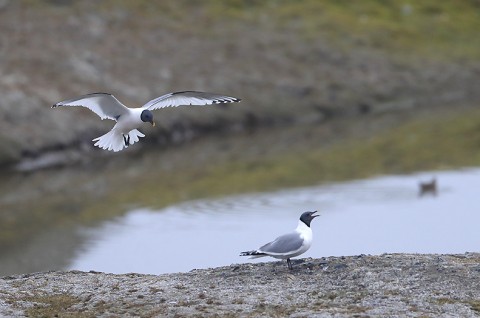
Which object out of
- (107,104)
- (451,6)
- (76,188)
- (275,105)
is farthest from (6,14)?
(107,104)

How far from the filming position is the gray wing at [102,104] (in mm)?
21111

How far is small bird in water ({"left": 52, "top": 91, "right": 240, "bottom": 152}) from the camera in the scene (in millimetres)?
21078

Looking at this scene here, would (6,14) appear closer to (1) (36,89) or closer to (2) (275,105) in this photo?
(1) (36,89)

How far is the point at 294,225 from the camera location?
107ft

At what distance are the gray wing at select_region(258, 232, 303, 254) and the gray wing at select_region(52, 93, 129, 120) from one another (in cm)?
560

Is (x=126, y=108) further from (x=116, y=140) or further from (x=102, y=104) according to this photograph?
(x=116, y=140)

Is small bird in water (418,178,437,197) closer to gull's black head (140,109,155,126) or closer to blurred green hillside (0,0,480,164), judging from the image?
blurred green hillside (0,0,480,164)

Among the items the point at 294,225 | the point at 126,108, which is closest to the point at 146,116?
the point at 126,108

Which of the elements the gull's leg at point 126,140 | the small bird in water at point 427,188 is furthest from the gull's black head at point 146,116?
the small bird in water at point 427,188

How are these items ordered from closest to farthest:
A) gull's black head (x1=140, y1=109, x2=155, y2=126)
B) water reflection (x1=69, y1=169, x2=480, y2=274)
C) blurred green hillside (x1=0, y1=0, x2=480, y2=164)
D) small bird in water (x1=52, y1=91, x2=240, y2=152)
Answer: gull's black head (x1=140, y1=109, x2=155, y2=126) < small bird in water (x1=52, y1=91, x2=240, y2=152) < water reflection (x1=69, y1=169, x2=480, y2=274) < blurred green hillside (x1=0, y1=0, x2=480, y2=164)

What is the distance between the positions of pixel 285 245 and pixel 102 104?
6.41 metres

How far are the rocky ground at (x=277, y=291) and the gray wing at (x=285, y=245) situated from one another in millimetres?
578

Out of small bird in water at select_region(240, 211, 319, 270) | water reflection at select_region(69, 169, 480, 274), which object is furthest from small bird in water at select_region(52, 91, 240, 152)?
water reflection at select_region(69, 169, 480, 274)

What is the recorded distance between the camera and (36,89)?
171ft
